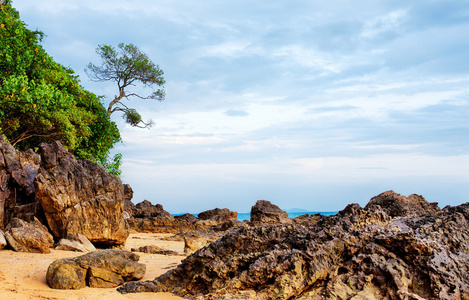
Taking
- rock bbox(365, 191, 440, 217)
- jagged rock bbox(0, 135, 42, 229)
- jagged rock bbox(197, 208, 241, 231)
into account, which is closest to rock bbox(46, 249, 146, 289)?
jagged rock bbox(0, 135, 42, 229)

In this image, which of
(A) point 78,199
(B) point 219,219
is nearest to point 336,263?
(A) point 78,199

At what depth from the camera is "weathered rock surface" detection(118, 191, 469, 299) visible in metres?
6.02

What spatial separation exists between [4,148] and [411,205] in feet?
38.7

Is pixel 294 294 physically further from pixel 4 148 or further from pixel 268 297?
pixel 4 148

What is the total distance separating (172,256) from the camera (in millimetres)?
11492

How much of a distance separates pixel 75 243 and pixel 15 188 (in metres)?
3.02

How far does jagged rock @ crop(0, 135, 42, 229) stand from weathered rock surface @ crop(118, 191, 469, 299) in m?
6.53

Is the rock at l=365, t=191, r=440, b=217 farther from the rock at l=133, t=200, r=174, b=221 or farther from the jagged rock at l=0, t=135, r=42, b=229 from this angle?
the rock at l=133, t=200, r=174, b=221

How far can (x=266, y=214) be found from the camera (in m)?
22.2

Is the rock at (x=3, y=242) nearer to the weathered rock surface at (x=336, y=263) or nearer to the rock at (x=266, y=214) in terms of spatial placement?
the weathered rock surface at (x=336, y=263)

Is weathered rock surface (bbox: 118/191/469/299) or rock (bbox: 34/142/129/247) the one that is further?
rock (bbox: 34/142/129/247)

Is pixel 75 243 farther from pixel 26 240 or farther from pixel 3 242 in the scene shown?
pixel 3 242

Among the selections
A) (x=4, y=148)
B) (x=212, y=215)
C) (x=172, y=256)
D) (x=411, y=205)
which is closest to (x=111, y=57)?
(x=212, y=215)

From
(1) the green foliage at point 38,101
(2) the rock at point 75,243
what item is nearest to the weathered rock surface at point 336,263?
(2) the rock at point 75,243
